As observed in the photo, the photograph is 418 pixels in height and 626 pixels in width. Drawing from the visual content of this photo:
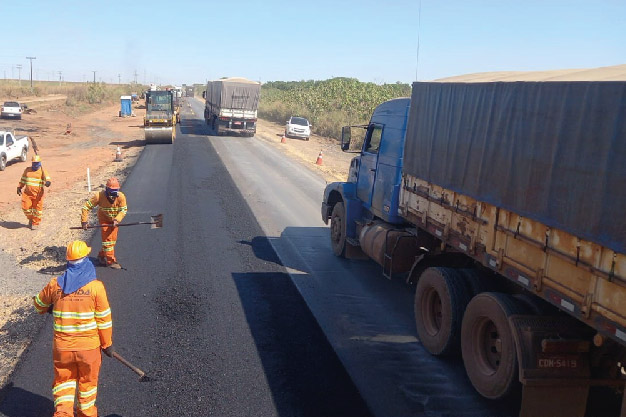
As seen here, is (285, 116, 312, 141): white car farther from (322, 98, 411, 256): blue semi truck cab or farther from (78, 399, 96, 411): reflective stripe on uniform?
(78, 399, 96, 411): reflective stripe on uniform

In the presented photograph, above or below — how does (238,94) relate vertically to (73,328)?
above

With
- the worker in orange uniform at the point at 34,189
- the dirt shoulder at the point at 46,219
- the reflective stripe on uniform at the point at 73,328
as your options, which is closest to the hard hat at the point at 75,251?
the reflective stripe on uniform at the point at 73,328

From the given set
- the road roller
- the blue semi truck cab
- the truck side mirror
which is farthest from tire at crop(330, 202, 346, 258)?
the road roller

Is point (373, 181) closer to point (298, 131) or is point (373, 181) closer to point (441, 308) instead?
point (441, 308)

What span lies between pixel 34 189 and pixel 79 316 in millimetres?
8677

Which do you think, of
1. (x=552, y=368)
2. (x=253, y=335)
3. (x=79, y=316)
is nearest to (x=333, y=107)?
(x=253, y=335)

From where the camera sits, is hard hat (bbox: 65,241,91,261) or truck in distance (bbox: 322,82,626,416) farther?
hard hat (bbox: 65,241,91,261)

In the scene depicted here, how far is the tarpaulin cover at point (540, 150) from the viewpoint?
441 cm

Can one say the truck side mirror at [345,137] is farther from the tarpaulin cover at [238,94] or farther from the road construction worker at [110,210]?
the tarpaulin cover at [238,94]

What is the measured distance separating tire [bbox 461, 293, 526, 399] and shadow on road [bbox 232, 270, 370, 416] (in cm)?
137

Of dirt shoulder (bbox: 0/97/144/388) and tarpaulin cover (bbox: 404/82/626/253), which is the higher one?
tarpaulin cover (bbox: 404/82/626/253)

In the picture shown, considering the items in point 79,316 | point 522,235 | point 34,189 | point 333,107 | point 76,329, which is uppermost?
point 333,107

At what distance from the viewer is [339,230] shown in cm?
1131

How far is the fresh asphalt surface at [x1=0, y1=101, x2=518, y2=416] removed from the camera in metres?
5.70
